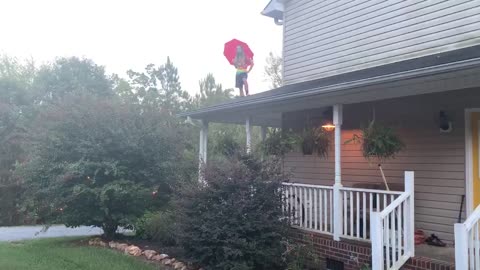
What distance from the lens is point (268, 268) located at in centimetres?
694

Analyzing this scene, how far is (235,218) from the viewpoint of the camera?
6758mm

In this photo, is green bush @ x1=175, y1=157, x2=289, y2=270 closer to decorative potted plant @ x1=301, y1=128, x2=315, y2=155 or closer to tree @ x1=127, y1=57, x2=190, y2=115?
decorative potted plant @ x1=301, y1=128, x2=315, y2=155

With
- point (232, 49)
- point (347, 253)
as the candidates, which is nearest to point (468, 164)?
point (347, 253)

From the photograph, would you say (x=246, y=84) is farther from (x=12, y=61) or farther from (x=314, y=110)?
(x=12, y=61)

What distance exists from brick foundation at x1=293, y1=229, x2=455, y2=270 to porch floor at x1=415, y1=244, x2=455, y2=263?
275 millimetres

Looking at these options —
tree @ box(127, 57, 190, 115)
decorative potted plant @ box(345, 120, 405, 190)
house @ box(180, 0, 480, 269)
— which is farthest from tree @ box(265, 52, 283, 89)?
decorative potted plant @ box(345, 120, 405, 190)

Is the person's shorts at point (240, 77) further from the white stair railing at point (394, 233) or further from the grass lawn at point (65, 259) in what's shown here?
the white stair railing at point (394, 233)

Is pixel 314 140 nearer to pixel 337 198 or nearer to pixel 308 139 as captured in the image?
pixel 308 139

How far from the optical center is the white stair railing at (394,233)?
218 inches

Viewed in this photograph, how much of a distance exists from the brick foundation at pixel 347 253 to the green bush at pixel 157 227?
9.63 feet

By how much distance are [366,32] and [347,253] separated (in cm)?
451

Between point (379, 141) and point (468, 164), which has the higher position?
point (379, 141)

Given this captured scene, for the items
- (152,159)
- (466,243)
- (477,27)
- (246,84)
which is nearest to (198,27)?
(246,84)

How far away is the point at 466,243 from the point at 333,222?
2.62 meters
